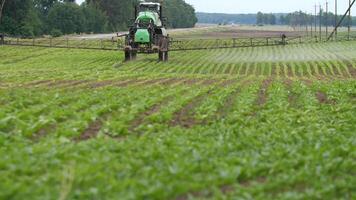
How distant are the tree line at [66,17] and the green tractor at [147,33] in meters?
12.1

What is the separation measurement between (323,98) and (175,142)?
10342 millimetres

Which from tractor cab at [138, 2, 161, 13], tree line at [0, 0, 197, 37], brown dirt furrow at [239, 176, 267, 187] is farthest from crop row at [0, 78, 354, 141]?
tree line at [0, 0, 197, 37]

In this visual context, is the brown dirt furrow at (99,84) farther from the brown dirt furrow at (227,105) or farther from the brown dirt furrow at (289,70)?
the brown dirt furrow at (289,70)

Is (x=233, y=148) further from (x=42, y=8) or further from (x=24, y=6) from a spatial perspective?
(x=42, y=8)

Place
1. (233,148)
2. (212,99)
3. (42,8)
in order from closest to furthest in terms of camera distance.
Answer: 1. (233,148)
2. (212,99)
3. (42,8)

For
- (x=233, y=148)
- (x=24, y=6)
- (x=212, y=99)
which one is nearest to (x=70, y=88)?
(x=212, y=99)

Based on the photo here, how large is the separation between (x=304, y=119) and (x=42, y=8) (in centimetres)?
13531

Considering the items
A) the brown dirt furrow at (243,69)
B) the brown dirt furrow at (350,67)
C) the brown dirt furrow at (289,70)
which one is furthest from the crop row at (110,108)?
the brown dirt furrow at (350,67)

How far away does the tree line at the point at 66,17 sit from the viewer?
91250 millimetres

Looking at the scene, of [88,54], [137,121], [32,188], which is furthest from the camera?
[88,54]

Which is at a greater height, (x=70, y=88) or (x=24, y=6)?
(x=24, y=6)

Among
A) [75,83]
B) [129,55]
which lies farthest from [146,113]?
[129,55]

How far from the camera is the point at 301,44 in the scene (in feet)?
232

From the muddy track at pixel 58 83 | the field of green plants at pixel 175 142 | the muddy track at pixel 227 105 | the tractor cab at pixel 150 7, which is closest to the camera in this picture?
the field of green plants at pixel 175 142
